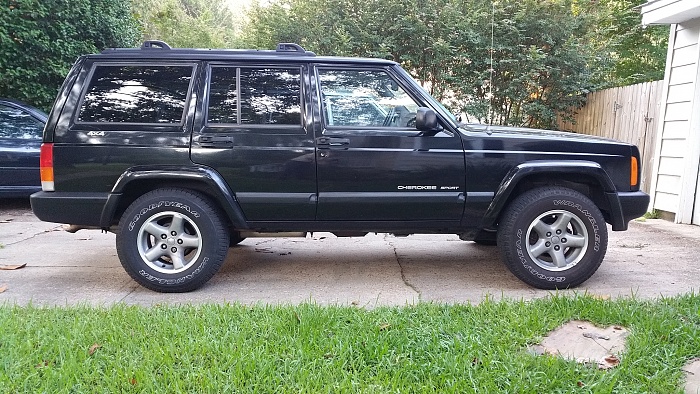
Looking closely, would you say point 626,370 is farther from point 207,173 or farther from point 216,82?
point 216,82

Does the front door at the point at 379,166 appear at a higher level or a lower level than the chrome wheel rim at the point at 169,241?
higher

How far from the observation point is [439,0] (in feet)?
34.6

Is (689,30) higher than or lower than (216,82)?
higher

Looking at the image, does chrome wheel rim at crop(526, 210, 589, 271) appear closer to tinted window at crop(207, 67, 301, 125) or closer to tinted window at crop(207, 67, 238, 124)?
tinted window at crop(207, 67, 301, 125)

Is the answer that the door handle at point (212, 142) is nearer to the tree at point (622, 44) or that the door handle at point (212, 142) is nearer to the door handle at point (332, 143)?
the door handle at point (332, 143)

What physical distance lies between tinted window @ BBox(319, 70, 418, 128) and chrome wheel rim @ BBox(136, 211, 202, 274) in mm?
1450

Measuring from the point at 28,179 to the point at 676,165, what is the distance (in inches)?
355

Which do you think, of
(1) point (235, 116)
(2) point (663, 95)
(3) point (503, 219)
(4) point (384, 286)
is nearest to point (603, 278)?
(3) point (503, 219)

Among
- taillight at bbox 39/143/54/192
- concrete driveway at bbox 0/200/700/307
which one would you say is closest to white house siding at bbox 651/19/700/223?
concrete driveway at bbox 0/200/700/307

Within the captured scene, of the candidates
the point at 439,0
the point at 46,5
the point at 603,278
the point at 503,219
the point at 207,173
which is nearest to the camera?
the point at 207,173

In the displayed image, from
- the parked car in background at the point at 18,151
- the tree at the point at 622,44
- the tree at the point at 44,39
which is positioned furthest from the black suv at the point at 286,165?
the tree at the point at 622,44

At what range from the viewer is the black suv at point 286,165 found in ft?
11.9

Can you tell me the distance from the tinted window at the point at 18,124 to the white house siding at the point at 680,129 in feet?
29.6

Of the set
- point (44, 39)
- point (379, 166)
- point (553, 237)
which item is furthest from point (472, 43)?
point (44, 39)
